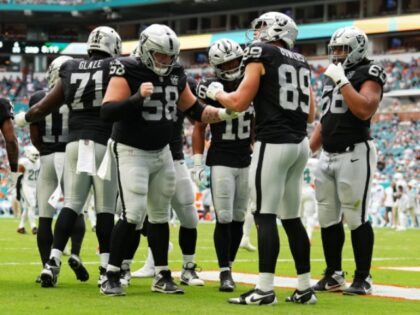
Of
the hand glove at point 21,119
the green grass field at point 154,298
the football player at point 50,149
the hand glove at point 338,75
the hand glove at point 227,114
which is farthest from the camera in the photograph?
the football player at point 50,149

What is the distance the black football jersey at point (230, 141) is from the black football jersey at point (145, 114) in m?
1.19

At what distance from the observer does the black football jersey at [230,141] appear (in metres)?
8.16

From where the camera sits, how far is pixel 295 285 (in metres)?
7.96

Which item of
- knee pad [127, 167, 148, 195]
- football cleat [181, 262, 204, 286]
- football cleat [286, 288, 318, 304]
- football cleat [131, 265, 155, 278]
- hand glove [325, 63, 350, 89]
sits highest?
hand glove [325, 63, 350, 89]

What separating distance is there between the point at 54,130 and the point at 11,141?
0.60m

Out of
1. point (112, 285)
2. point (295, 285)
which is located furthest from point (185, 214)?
point (112, 285)

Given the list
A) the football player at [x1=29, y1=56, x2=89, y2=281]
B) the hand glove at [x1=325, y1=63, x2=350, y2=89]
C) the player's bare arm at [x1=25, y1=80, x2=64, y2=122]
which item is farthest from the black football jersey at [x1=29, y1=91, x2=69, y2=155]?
the hand glove at [x1=325, y1=63, x2=350, y2=89]

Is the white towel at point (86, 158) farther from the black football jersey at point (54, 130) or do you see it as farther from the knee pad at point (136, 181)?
the black football jersey at point (54, 130)

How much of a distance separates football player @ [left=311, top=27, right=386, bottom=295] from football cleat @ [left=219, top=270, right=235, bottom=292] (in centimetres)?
76

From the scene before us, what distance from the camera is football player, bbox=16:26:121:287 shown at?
Answer: 24.5ft

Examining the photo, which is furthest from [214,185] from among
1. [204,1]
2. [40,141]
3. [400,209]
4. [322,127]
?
[204,1]

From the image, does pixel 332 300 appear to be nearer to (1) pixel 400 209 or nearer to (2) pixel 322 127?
(2) pixel 322 127

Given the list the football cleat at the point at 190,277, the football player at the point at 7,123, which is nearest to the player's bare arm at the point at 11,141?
the football player at the point at 7,123

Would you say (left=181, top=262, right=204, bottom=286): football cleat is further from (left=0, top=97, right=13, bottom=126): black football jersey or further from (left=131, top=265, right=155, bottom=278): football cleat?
(left=0, top=97, right=13, bottom=126): black football jersey
